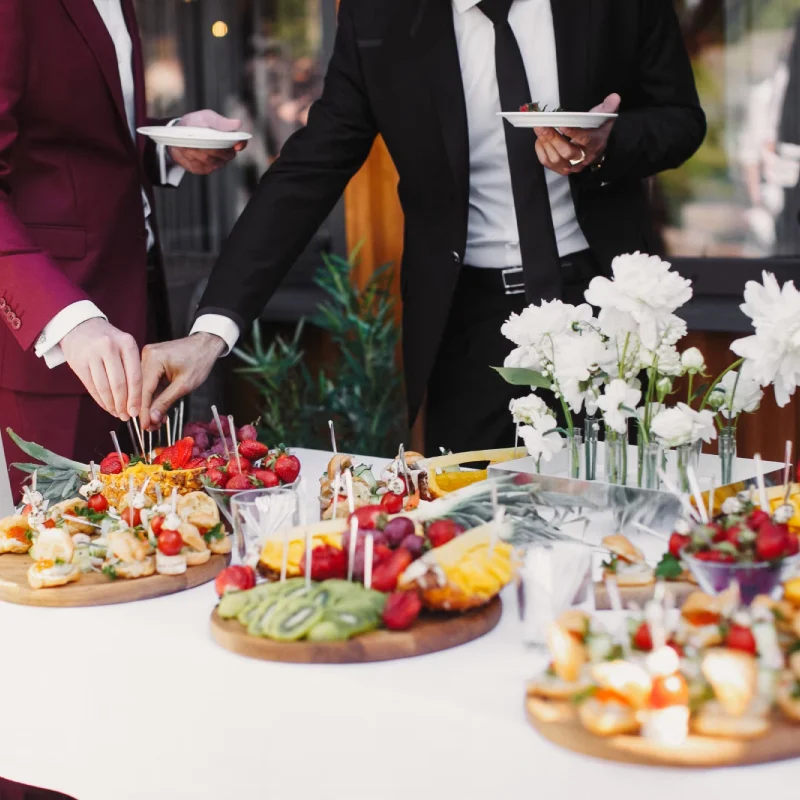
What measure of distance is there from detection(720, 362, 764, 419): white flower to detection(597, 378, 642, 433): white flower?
157 millimetres

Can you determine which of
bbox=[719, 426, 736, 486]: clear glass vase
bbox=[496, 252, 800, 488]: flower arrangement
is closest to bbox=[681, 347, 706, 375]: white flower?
bbox=[496, 252, 800, 488]: flower arrangement

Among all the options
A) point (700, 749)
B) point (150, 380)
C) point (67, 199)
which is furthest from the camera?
point (67, 199)

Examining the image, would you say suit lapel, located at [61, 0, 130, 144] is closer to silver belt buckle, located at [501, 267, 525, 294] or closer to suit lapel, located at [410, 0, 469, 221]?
suit lapel, located at [410, 0, 469, 221]

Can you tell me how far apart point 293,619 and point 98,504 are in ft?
1.72

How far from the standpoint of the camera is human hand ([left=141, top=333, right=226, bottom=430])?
182cm

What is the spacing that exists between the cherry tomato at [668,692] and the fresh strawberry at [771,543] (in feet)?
0.78

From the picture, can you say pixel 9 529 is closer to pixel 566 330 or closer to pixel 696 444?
pixel 566 330

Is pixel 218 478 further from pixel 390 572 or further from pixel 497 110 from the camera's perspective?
pixel 497 110

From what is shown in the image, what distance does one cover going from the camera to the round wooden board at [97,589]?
1.39 metres

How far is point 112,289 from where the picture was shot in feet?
7.75

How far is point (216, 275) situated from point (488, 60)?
0.70 meters

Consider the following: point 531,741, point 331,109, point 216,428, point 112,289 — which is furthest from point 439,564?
point 331,109

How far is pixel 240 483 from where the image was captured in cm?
158

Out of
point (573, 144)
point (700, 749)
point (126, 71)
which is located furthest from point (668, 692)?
point (126, 71)
